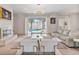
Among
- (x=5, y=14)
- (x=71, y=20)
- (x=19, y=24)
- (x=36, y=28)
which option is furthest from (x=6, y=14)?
(x=71, y=20)

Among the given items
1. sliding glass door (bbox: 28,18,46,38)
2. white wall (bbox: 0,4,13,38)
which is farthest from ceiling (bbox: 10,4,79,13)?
sliding glass door (bbox: 28,18,46,38)

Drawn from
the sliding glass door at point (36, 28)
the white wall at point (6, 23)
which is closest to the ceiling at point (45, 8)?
the white wall at point (6, 23)

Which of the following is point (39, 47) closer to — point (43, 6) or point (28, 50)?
point (28, 50)

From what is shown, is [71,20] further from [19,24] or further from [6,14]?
[6,14]

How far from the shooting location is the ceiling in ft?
7.04

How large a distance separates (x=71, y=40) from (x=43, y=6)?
2.80 feet

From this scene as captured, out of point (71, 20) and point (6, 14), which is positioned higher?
point (6, 14)

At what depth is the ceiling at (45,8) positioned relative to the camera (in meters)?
2.14

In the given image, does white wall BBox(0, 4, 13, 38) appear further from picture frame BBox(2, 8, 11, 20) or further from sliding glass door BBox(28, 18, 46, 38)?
sliding glass door BBox(28, 18, 46, 38)

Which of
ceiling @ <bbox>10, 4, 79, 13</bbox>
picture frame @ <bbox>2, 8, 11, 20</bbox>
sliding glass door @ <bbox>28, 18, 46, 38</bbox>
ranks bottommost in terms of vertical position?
sliding glass door @ <bbox>28, 18, 46, 38</bbox>

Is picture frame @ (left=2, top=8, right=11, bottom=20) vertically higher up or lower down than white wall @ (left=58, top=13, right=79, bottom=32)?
higher up

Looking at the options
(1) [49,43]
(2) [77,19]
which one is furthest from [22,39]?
(2) [77,19]

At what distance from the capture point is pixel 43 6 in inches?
85.2

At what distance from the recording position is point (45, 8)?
88.2 inches
